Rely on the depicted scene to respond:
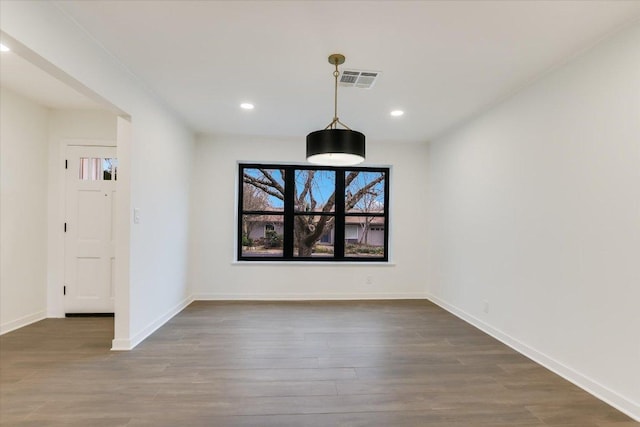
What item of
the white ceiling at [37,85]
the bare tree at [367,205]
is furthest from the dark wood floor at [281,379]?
the white ceiling at [37,85]

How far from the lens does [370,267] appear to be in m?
5.11

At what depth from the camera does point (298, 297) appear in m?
4.98

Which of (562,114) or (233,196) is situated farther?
(233,196)

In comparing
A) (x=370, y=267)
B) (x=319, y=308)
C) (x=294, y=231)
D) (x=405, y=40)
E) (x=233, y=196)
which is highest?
(x=405, y=40)

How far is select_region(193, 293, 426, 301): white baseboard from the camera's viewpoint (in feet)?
15.9

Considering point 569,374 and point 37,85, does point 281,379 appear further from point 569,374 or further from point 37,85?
point 37,85

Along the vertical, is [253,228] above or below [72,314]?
above

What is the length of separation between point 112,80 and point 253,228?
117 inches

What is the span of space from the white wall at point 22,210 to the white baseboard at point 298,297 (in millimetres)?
1937

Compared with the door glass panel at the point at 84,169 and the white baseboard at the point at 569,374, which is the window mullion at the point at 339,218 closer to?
the white baseboard at the point at 569,374

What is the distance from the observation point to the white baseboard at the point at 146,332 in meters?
2.93

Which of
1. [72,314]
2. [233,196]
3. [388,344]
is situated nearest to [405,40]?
[388,344]

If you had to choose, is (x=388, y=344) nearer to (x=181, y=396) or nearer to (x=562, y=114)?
(x=181, y=396)

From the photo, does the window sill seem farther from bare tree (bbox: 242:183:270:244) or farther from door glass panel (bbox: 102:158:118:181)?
door glass panel (bbox: 102:158:118:181)
